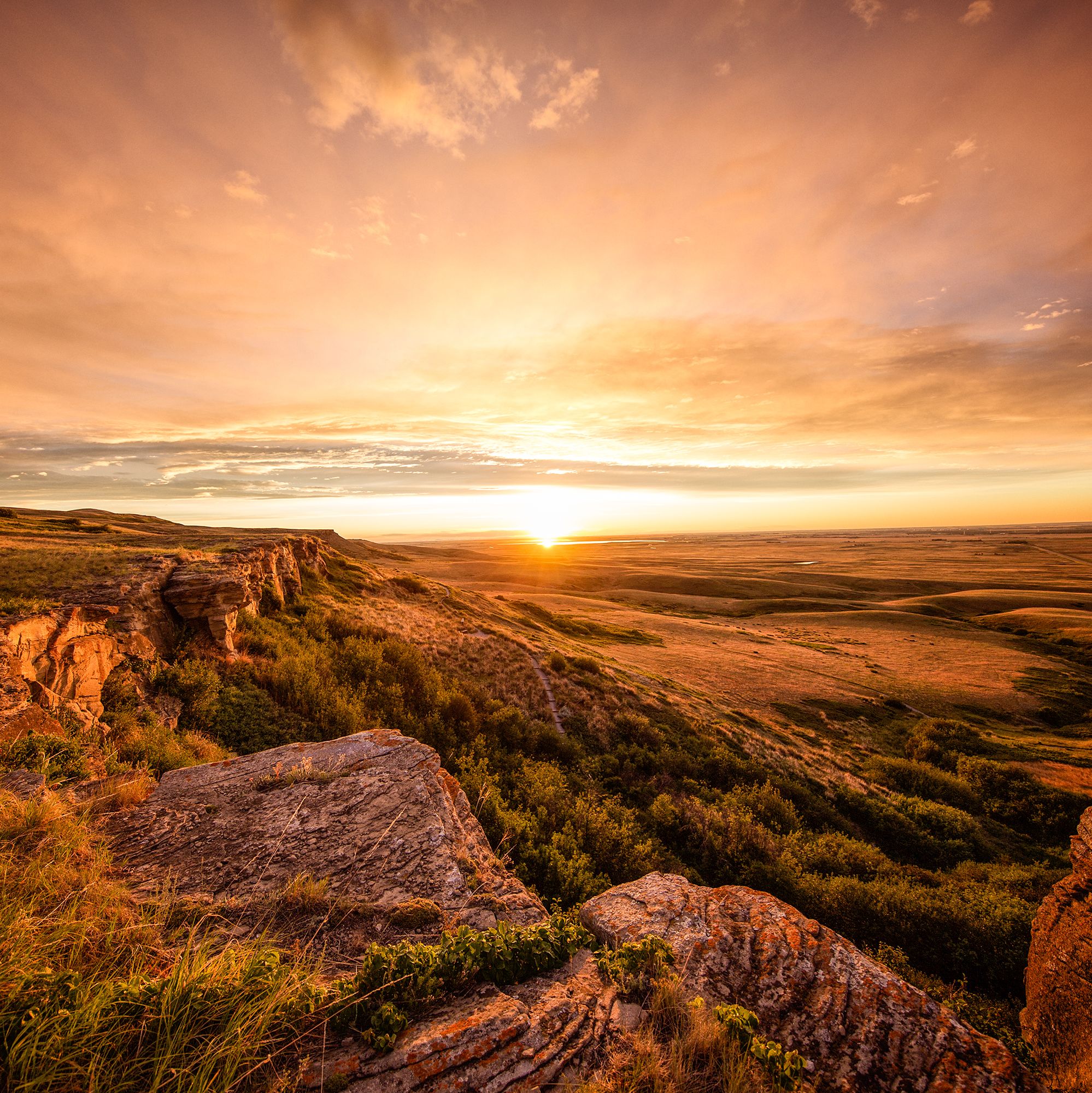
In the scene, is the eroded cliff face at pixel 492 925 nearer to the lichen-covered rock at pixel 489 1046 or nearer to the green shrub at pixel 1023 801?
the lichen-covered rock at pixel 489 1046

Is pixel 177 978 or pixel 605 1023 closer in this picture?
pixel 177 978

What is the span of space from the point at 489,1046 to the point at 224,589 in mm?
16304

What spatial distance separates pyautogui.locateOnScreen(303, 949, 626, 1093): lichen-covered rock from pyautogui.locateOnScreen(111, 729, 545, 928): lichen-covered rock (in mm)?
1398

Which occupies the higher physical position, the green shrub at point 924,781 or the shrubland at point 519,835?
the shrubland at point 519,835

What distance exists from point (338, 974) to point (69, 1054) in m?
2.31

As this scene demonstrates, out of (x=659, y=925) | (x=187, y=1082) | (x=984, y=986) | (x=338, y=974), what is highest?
(x=187, y=1082)

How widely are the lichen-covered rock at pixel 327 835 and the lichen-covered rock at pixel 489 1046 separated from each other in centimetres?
140

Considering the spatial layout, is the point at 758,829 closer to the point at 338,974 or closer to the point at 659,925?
the point at 659,925

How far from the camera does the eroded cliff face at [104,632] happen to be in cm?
934

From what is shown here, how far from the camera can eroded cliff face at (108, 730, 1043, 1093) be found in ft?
14.2

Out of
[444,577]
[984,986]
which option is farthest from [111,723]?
[444,577]

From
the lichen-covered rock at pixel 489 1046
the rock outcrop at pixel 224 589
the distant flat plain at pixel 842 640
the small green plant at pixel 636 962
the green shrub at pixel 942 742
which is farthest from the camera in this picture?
the distant flat plain at pixel 842 640

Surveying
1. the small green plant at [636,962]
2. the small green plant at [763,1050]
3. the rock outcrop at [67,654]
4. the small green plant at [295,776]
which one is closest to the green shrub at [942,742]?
the small green plant at [636,962]

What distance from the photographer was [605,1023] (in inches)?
191
